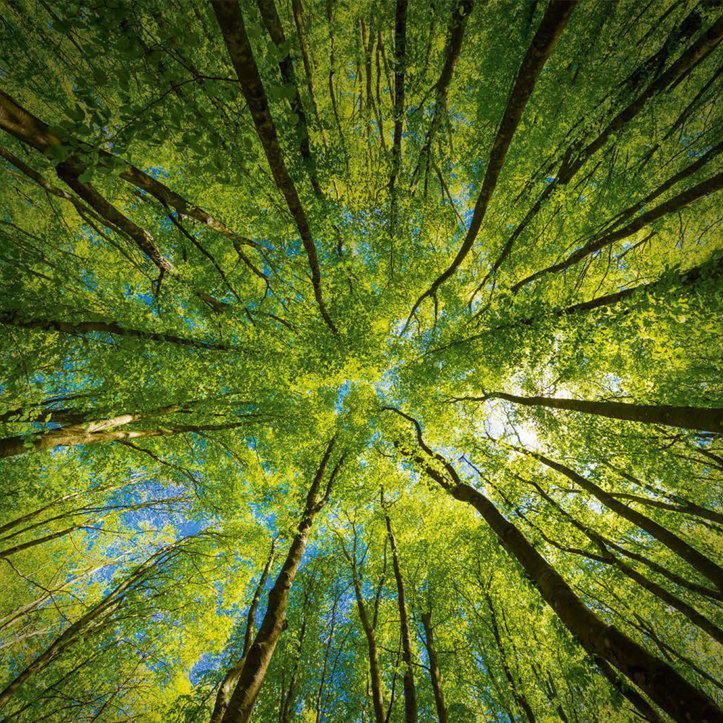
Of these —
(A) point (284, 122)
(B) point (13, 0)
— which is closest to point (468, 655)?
(A) point (284, 122)

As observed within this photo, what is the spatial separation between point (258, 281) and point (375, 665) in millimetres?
9982

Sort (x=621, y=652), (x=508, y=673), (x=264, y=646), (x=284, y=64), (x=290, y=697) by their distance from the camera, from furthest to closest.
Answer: (x=508, y=673) < (x=290, y=697) < (x=264, y=646) < (x=284, y=64) < (x=621, y=652)

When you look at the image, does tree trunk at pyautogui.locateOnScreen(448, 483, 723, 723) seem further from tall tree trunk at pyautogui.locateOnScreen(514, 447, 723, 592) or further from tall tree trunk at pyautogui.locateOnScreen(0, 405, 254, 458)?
tall tree trunk at pyautogui.locateOnScreen(0, 405, 254, 458)

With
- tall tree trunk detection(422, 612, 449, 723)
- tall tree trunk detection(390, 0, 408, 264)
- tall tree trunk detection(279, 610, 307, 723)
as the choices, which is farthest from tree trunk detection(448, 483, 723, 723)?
tall tree trunk detection(390, 0, 408, 264)

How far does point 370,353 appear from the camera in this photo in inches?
317

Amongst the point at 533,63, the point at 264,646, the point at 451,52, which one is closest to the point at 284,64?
the point at 533,63

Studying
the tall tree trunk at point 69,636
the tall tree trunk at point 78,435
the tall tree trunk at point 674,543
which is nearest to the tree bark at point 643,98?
the tall tree trunk at point 674,543

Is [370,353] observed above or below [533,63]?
below

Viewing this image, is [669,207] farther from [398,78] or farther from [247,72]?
[247,72]

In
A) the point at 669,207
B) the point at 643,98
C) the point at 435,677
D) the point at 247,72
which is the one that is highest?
the point at 643,98

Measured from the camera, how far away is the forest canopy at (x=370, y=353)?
4.32 m

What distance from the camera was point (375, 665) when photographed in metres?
6.21

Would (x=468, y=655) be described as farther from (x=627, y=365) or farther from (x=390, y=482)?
(x=627, y=365)

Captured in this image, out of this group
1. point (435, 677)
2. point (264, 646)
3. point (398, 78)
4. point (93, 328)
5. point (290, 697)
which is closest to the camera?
point (264, 646)
